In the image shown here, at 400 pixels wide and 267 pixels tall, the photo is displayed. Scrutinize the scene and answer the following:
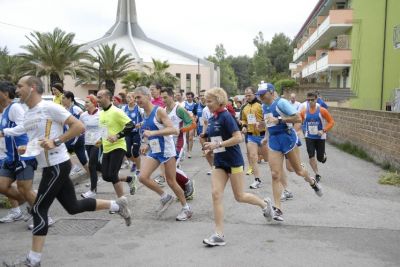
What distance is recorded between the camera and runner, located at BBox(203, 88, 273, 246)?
541 centimetres

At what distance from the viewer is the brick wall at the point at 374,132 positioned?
11294mm

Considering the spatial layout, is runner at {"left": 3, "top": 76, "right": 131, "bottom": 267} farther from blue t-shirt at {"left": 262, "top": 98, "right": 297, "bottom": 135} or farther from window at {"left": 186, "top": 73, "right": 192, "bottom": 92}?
window at {"left": 186, "top": 73, "right": 192, "bottom": 92}

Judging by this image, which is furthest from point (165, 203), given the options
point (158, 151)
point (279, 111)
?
point (279, 111)

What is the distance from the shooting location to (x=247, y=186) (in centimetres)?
915

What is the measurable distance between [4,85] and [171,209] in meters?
3.03

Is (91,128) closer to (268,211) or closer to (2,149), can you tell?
(2,149)

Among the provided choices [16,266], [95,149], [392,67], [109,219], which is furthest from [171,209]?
[392,67]

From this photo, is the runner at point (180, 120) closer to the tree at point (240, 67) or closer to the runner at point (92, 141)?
the runner at point (92, 141)

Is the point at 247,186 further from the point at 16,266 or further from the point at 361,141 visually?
the point at 361,141

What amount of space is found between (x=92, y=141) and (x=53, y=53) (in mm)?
31002

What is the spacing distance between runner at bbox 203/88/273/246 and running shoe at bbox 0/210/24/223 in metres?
2.95

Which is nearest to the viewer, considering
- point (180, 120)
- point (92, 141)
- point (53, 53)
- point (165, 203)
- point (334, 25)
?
point (165, 203)

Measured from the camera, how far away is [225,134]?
5.54 metres

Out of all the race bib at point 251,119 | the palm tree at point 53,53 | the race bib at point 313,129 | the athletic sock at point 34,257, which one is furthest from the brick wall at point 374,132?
Result: the palm tree at point 53,53
